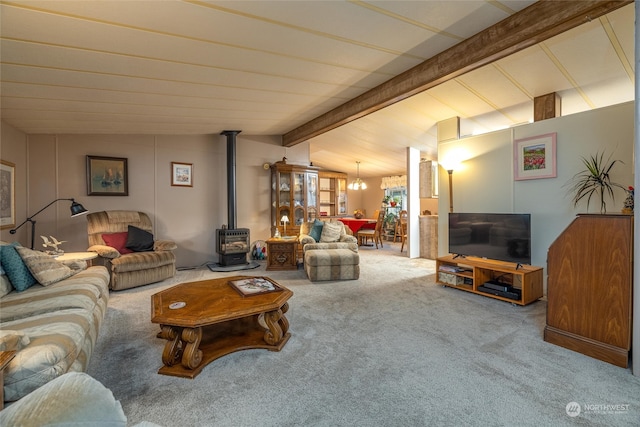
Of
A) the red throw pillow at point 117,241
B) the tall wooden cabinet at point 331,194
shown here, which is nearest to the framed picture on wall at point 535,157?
the red throw pillow at point 117,241

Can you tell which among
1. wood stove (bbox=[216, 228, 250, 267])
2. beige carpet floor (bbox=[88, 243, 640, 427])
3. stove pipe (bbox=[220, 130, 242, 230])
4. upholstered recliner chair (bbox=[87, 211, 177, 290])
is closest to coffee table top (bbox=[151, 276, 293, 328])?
beige carpet floor (bbox=[88, 243, 640, 427])

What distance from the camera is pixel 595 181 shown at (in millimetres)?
3021

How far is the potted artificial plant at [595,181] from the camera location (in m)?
2.94

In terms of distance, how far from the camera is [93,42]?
2010 mm

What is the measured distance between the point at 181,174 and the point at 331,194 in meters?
4.79

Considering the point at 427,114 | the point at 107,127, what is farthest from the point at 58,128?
the point at 427,114

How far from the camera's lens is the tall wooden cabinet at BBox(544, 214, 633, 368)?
196cm

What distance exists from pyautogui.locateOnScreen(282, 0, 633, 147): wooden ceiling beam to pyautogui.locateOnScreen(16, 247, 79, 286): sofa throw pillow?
11.4ft

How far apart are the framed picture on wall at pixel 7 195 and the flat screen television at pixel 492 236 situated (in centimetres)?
539

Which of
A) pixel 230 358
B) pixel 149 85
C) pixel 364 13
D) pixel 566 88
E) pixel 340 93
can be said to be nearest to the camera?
pixel 364 13

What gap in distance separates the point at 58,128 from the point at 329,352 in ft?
14.7

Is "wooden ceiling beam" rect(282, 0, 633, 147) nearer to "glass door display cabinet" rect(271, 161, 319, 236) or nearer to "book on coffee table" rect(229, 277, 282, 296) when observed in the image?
"book on coffee table" rect(229, 277, 282, 296)

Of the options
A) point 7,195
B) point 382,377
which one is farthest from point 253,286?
point 7,195

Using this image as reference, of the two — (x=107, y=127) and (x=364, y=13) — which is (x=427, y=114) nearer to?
(x=364, y=13)
